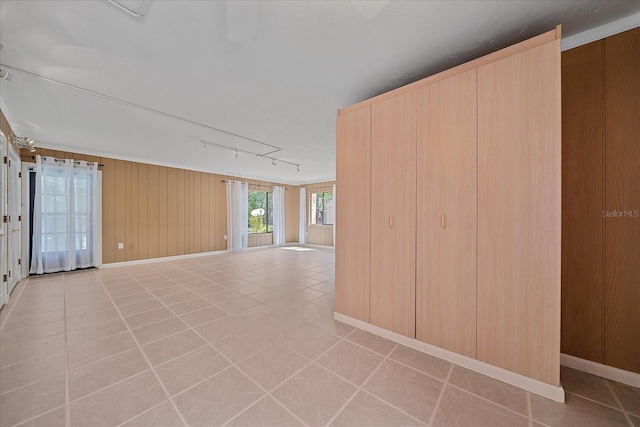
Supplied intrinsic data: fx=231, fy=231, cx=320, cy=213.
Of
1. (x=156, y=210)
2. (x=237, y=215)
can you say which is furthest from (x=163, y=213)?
(x=237, y=215)

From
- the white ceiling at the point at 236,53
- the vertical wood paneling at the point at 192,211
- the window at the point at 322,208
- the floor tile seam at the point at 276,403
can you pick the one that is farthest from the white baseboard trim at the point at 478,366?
the window at the point at 322,208

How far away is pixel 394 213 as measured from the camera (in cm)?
220

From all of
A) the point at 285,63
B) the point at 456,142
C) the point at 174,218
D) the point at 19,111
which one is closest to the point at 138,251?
the point at 174,218

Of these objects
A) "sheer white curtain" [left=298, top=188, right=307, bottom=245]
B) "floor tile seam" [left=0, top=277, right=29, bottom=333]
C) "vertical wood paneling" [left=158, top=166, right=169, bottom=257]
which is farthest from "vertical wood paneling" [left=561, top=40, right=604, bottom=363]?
"sheer white curtain" [left=298, top=188, right=307, bottom=245]

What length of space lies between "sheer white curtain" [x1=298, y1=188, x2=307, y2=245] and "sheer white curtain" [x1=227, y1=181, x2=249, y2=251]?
2.20m

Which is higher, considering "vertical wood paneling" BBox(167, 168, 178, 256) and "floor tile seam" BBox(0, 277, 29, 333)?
"vertical wood paneling" BBox(167, 168, 178, 256)

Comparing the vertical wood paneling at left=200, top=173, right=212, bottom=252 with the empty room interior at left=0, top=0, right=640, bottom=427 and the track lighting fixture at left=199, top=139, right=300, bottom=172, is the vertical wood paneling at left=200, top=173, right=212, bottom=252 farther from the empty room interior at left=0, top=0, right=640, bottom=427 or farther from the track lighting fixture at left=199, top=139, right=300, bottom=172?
the empty room interior at left=0, top=0, right=640, bottom=427

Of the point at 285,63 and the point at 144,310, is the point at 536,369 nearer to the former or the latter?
the point at 285,63

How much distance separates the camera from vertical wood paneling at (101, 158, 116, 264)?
4.96 metres

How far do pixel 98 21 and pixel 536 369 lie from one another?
12.3 ft

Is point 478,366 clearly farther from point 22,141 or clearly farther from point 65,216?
point 65,216

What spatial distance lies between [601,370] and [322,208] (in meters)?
7.50

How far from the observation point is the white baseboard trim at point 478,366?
150 cm

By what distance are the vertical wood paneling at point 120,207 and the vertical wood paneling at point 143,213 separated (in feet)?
0.91
